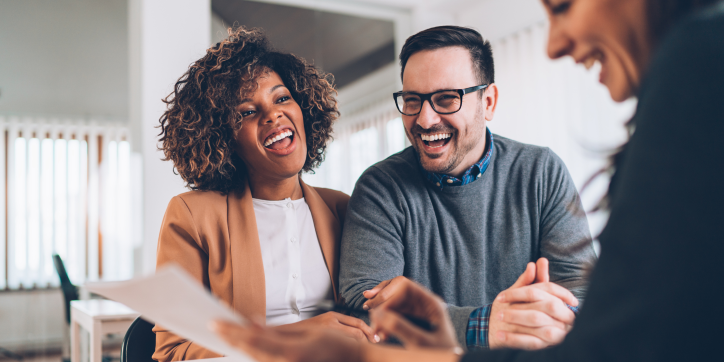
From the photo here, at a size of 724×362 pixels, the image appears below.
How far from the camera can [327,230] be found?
60.7 inches

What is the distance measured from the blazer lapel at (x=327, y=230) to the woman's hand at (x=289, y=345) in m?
1.02

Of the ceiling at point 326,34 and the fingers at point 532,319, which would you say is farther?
the ceiling at point 326,34

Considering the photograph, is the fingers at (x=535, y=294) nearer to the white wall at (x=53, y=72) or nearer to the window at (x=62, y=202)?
the white wall at (x=53, y=72)

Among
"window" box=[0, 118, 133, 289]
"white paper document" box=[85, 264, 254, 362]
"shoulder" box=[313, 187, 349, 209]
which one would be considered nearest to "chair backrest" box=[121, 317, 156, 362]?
"shoulder" box=[313, 187, 349, 209]

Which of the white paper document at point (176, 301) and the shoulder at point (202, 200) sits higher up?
the shoulder at point (202, 200)

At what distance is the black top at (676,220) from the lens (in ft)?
1.02

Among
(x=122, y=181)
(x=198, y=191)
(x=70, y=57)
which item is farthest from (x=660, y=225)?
(x=122, y=181)

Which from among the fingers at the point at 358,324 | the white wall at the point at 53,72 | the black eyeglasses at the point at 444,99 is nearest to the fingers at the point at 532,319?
the fingers at the point at 358,324

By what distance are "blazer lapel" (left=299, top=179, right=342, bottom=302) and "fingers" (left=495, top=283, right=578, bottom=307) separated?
61cm

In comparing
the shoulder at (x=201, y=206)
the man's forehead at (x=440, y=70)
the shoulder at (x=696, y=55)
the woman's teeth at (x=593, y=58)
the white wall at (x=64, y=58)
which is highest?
the white wall at (x=64, y=58)

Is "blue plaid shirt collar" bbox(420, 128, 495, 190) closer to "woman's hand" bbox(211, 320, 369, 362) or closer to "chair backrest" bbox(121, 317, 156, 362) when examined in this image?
"chair backrest" bbox(121, 317, 156, 362)

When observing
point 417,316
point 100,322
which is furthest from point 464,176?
point 100,322

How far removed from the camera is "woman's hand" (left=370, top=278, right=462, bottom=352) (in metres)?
0.48

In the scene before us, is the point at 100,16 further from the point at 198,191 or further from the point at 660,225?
the point at 660,225
